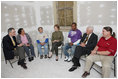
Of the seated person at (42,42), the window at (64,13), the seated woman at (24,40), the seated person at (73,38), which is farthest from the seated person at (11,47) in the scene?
the window at (64,13)

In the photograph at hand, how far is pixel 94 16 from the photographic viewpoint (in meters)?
3.61

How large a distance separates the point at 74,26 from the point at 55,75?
1.57 metres

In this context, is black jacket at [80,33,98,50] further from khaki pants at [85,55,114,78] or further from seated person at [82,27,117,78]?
khaki pants at [85,55,114,78]

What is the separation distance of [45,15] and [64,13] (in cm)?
76

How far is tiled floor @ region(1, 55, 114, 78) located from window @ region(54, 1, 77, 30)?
1.64 m

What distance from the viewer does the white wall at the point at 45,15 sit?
11.0 ft

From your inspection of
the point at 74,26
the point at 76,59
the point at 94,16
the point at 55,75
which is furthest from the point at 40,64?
the point at 94,16

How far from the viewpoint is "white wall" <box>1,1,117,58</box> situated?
3367mm

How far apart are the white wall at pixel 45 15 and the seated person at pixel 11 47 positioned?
1.62 feet

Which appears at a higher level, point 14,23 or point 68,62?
point 14,23

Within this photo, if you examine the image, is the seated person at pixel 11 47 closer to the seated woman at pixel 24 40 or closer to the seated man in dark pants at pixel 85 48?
the seated woman at pixel 24 40

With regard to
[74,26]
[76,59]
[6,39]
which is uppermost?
[74,26]

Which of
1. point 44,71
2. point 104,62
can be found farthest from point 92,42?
point 44,71

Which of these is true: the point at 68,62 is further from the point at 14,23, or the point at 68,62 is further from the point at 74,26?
the point at 14,23
